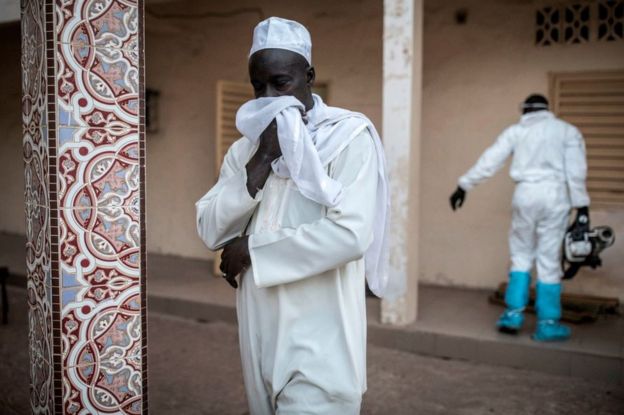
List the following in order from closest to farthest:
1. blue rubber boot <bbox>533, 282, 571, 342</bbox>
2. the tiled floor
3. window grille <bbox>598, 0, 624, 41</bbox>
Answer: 1. the tiled floor
2. blue rubber boot <bbox>533, 282, 571, 342</bbox>
3. window grille <bbox>598, 0, 624, 41</bbox>

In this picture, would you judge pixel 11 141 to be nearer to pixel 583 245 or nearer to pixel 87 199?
pixel 583 245

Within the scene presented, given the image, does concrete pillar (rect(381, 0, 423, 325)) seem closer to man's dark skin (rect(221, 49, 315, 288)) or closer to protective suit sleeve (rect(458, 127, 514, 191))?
protective suit sleeve (rect(458, 127, 514, 191))

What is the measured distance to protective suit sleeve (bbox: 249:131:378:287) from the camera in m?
1.83

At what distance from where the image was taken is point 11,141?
32.1 ft

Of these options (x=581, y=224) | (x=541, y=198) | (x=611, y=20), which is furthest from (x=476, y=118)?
(x=581, y=224)

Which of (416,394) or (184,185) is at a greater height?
(184,185)

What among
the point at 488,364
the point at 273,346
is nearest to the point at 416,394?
the point at 488,364

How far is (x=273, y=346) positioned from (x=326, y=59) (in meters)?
5.50

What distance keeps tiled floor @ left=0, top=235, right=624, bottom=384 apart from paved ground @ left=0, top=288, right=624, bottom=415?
0.10 m

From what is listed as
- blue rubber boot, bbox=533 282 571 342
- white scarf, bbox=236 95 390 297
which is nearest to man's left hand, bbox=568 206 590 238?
blue rubber boot, bbox=533 282 571 342

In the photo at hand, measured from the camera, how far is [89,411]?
2.20 metres

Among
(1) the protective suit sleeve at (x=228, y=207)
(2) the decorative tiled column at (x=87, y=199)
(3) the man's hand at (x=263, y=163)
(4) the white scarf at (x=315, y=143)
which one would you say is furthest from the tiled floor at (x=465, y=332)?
(3) the man's hand at (x=263, y=163)

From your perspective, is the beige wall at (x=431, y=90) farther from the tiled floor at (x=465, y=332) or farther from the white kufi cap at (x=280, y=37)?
the white kufi cap at (x=280, y=37)

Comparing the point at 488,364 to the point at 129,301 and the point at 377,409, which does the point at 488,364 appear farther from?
the point at 129,301
